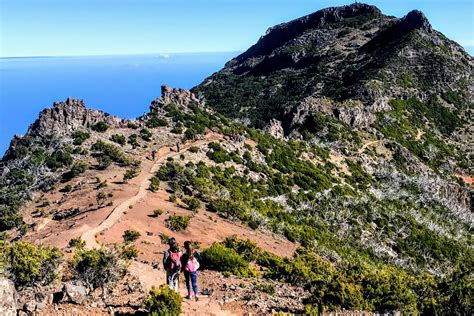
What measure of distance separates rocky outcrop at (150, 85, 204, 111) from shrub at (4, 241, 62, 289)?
139 feet

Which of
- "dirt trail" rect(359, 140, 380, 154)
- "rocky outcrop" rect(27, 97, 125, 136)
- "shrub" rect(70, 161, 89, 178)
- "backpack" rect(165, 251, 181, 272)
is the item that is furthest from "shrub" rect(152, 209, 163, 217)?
"dirt trail" rect(359, 140, 380, 154)

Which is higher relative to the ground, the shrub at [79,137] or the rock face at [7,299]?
the rock face at [7,299]

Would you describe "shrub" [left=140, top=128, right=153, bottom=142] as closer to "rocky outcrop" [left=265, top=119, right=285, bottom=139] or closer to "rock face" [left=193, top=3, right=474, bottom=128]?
"rocky outcrop" [left=265, top=119, right=285, bottom=139]

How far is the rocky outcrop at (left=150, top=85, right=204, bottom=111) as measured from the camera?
199ft

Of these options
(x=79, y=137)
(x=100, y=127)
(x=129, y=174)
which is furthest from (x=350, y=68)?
(x=129, y=174)

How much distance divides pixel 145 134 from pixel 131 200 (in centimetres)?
1928

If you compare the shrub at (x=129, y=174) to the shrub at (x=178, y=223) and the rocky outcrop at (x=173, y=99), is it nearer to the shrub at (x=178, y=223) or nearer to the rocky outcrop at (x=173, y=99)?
the shrub at (x=178, y=223)

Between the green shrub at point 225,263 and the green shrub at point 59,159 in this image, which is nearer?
the green shrub at point 225,263

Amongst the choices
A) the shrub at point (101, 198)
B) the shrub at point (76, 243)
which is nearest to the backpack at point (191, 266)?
Result: the shrub at point (76, 243)

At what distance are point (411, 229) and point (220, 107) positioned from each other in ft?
337

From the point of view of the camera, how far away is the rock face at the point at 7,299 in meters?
12.9

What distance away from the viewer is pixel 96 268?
1664 cm

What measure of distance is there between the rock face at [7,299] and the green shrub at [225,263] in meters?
9.66

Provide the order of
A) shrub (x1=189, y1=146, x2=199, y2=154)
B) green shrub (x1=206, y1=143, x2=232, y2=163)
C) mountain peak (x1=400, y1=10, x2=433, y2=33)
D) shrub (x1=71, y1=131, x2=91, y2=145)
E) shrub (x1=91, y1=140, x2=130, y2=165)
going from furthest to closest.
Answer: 1. mountain peak (x1=400, y1=10, x2=433, y2=33)
2. green shrub (x1=206, y1=143, x2=232, y2=163)
3. shrub (x1=189, y1=146, x2=199, y2=154)
4. shrub (x1=71, y1=131, x2=91, y2=145)
5. shrub (x1=91, y1=140, x2=130, y2=165)
